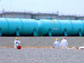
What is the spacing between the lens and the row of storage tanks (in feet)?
90.1

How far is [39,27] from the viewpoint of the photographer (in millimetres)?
28984

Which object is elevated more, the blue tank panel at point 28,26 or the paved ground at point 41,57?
the paved ground at point 41,57

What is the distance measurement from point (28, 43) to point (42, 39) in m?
1.65

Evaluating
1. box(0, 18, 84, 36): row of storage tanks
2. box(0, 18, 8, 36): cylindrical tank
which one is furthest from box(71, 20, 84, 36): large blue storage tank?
box(0, 18, 8, 36): cylindrical tank

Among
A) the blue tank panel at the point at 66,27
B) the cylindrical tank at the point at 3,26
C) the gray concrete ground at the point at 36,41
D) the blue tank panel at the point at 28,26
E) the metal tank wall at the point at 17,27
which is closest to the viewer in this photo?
the gray concrete ground at the point at 36,41

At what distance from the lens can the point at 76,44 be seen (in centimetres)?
2433

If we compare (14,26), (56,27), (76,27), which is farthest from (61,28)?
(14,26)

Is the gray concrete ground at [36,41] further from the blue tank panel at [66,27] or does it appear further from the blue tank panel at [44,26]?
the blue tank panel at [66,27]

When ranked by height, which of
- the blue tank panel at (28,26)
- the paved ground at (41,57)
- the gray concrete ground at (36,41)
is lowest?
the gray concrete ground at (36,41)

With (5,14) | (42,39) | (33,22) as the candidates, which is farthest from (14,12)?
(42,39)

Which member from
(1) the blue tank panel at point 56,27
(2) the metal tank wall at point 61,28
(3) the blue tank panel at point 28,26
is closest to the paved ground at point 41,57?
(3) the blue tank panel at point 28,26

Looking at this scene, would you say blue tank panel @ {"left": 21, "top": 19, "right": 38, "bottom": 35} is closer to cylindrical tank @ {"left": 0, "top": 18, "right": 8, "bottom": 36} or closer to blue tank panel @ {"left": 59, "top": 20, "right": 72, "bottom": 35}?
cylindrical tank @ {"left": 0, "top": 18, "right": 8, "bottom": 36}

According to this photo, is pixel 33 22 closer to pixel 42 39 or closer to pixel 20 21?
pixel 20 21

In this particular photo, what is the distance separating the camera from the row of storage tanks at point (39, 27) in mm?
27456
